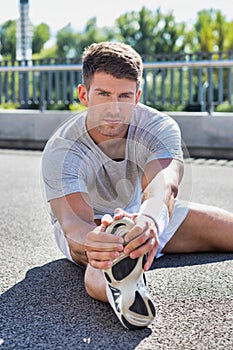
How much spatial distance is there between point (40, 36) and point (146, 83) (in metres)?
53.9

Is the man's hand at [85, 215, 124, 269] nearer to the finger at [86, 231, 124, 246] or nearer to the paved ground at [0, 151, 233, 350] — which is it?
the finger at [86, 231, 124, 246]

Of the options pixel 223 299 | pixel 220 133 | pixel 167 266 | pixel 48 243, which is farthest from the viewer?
pixel 220 133

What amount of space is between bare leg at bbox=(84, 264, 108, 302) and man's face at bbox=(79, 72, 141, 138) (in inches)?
24.0

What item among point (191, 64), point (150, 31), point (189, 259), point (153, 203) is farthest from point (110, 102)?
point (150, 31)

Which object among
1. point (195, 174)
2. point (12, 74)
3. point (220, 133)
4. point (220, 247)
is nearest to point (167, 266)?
point (220, 247)

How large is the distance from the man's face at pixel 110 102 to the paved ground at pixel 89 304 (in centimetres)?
56

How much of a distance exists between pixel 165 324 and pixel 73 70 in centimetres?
754

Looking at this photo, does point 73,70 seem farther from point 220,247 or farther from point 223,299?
point 223,299

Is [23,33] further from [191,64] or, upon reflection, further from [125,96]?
[125,96]

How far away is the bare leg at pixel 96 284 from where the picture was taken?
252 cm

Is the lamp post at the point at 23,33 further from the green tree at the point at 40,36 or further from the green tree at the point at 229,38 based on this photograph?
the green tree at the point at 40,36

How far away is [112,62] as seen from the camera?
2.71m

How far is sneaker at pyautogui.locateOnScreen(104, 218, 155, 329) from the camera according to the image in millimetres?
2212

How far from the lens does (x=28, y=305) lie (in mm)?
2574
